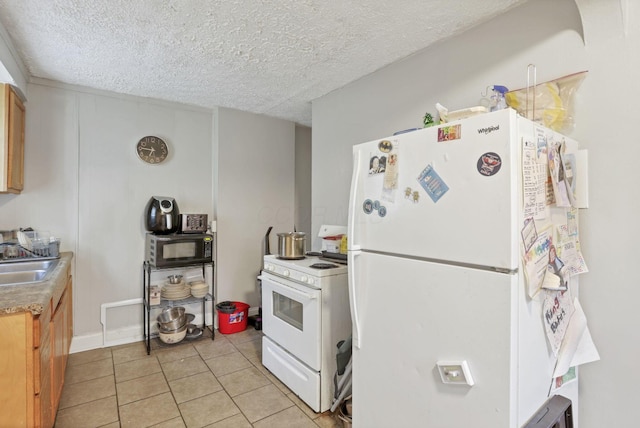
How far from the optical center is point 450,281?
47.6 inches

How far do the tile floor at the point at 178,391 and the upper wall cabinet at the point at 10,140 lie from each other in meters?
1.53

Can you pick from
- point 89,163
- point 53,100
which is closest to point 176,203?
point 89,163

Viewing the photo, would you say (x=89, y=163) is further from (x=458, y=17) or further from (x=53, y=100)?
(x=458, y=17)

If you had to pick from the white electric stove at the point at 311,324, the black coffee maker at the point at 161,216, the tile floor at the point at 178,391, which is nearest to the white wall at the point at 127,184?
the black coffee maker at the point at 161,216

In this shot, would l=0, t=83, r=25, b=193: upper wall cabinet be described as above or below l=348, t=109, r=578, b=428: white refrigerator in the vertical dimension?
above

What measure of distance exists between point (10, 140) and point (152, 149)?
3.62ft

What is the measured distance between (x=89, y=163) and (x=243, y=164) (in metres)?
1.44

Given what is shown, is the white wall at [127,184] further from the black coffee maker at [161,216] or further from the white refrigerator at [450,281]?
the white refrigerator at [450,281]

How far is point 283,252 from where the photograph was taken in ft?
8.41

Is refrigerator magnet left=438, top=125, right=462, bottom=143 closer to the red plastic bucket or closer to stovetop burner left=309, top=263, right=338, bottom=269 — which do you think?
stovetop burner left=309, top=263, right=338, bottom=269

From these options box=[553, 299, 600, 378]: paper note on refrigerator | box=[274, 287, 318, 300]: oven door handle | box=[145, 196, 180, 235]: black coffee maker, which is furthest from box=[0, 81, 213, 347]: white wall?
box=[553, 299, 600, 378]: paper note on refrigerator

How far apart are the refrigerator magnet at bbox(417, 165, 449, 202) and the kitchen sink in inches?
96.0

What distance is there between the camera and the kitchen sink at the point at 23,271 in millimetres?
2229

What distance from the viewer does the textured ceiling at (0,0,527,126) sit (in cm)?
172
